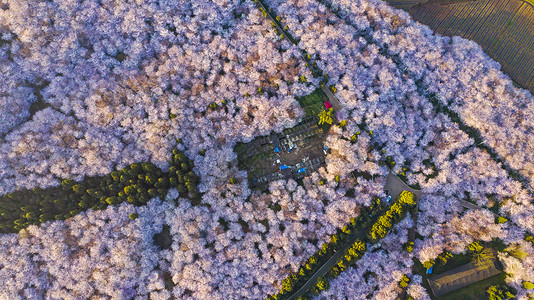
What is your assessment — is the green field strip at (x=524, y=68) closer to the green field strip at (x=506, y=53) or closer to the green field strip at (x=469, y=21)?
the green field strip at (x=506, y=53)

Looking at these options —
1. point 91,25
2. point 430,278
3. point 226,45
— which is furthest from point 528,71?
point 91,25

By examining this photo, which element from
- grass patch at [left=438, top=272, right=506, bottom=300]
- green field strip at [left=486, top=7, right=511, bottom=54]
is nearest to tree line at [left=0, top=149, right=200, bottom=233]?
grass patch at [left=438, top=272, right=506, bottom=300]

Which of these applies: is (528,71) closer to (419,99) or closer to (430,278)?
(419,99)

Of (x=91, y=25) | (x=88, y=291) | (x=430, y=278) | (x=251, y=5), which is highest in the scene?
(x=251, y=5)

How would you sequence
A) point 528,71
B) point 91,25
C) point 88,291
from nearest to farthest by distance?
point 88,291, point 91,25, point 528,71

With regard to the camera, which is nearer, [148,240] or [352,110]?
[148,240]

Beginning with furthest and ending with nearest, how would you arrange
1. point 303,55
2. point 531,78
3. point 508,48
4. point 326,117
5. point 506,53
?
1. point 508,48
2. point 506,53
3. point 531,78
4. point 303,55
5. point 326,117

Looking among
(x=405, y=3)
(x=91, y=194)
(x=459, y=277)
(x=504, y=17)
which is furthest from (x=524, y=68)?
(x=91, y=194)

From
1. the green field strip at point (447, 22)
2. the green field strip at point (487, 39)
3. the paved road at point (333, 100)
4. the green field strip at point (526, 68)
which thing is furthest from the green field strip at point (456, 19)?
the paved road at point (333, 100)

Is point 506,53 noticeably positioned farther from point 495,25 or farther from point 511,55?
point 495,25
